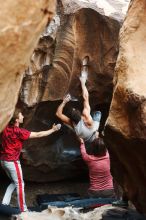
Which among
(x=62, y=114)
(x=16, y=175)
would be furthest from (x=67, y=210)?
(x=62, y=114)

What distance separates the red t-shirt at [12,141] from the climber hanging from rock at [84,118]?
84cm

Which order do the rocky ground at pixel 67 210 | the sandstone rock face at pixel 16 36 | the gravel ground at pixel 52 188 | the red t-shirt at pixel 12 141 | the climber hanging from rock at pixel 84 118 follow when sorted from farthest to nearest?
the gravel ground at pixel 52 188 < the climber hanging from rock at pixel 84 118 < the red t-shirt at pixel 12 141 < the rocky ground at pixel 67 210 < the sandstone rock face at pixel 16 36

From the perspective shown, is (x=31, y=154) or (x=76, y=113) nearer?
(x=76, y=113)

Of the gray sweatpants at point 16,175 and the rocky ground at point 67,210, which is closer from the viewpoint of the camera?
the rocky ground at point 67,210

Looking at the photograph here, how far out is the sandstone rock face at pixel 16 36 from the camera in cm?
265

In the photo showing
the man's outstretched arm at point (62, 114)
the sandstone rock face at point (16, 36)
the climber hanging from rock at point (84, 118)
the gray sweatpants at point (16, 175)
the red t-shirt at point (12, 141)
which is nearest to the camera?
the sandstone rock face at point (16, 36)

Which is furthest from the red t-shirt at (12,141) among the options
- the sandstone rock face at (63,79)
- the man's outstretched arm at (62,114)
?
the man's outstretched arm at (62,114)

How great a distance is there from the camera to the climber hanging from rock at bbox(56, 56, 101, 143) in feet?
22.6

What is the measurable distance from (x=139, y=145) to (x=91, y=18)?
3431 millimetres

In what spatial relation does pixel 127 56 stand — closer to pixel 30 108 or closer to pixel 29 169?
pixel 30 108

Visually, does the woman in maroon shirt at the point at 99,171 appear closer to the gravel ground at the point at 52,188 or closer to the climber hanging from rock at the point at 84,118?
the climber hanging from rock at the point at 84,118

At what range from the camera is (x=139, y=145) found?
3898 millimetres

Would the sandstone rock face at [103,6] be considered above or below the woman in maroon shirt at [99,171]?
above

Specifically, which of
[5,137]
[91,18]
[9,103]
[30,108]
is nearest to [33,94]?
[30,108]
